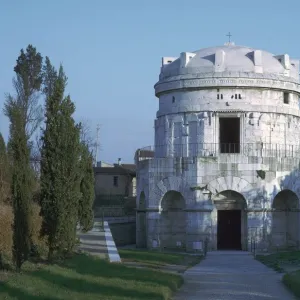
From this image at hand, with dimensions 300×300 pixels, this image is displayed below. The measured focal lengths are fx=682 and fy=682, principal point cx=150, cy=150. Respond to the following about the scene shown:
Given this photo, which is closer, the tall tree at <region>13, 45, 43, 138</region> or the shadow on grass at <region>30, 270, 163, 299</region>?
the shadow on grass at <region>30, 270, 163, 299</region>

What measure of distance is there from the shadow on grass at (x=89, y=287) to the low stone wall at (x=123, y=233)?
78.9 feet

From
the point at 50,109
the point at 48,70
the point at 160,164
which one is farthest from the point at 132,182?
the point at 50,109

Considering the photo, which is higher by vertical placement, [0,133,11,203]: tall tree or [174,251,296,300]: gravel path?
[0,133,11,203]: tall tree

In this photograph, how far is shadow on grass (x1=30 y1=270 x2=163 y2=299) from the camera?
14156mm

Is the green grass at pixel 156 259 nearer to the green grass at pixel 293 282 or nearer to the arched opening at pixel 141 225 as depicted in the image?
the green grass at pixel 293 282

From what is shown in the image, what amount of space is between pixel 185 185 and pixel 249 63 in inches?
283

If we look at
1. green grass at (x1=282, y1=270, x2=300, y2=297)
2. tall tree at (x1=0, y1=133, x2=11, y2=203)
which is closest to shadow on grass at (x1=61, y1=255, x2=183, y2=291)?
green grass at (x1=282, y1=270, x2=300, y2=297)

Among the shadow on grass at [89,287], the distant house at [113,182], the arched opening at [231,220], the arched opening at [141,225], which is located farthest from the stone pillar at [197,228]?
the distant house at [113,182]

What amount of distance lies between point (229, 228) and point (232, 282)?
16.9 m

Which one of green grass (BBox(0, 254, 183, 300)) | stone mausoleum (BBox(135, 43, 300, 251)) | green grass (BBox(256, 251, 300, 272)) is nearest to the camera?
green grass (BBox(0, 254, 183, 300))

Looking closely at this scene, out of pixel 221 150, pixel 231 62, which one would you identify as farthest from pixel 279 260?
pixel 231 62

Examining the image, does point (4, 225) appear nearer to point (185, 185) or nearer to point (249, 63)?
point (185, 185)

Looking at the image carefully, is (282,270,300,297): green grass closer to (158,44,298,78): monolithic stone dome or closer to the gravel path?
the gravel path

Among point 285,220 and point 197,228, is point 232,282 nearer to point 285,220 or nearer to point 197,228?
point 197,228
